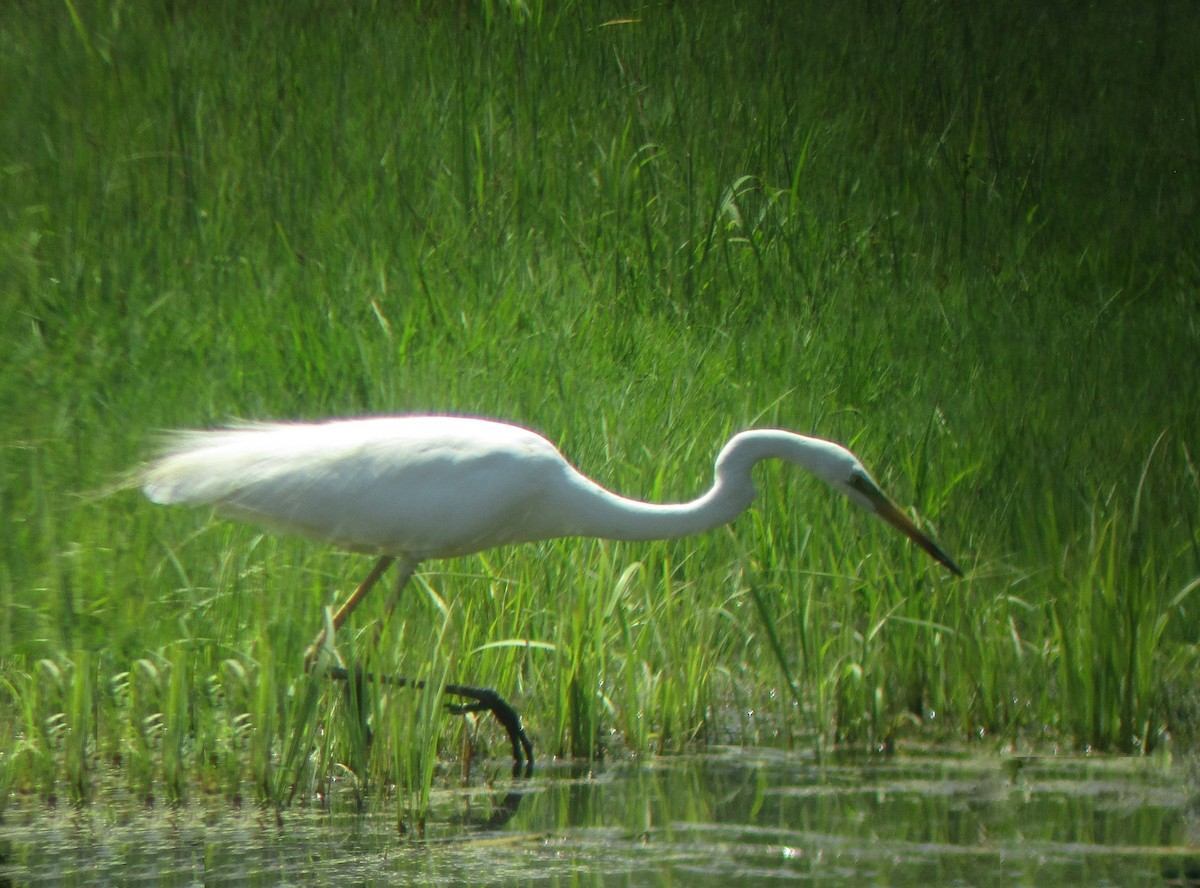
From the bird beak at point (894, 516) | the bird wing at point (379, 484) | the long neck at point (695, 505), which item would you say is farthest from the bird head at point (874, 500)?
the bird wing at point (379, 484)

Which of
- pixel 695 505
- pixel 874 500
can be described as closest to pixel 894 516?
pixel 874 500

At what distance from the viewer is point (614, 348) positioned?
738 cm

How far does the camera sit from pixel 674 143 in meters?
8.90

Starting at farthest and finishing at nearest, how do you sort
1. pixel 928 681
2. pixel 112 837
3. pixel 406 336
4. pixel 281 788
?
1. pixel 406 336
2. pixel 928 681
3. pixel 281 788
4. pixel 112 837

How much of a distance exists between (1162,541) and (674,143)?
13.0ft

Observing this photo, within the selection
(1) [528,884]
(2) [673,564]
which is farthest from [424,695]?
(2) [673,564]

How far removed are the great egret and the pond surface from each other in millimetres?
812

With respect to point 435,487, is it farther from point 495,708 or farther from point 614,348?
point 614,348

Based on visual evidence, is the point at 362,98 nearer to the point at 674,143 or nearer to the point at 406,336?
the point at 674,143

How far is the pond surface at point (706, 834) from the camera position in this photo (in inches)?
139

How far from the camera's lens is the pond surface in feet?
11.6

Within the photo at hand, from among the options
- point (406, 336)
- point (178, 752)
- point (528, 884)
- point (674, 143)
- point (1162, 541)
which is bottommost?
point (528, 884)

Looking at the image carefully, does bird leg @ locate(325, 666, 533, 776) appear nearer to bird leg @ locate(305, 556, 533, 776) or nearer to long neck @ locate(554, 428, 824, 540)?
bird leg @ locate(305, 556, 533, 776)

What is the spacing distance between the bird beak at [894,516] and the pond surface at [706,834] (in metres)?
0.88
